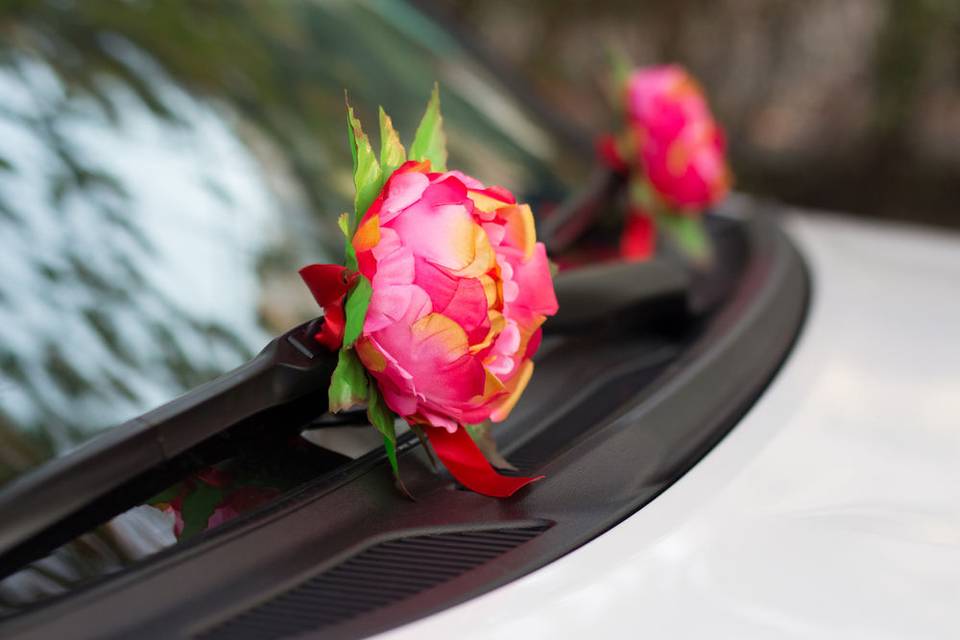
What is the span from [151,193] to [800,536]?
605mm

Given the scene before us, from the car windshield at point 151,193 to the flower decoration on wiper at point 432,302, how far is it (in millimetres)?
173

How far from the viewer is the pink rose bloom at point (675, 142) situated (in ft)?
4.68

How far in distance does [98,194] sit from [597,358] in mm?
470

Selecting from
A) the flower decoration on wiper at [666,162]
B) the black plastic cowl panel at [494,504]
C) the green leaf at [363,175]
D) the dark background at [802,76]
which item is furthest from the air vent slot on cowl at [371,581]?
the dark background at [802,76]

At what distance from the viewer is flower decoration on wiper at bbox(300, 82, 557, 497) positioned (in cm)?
68

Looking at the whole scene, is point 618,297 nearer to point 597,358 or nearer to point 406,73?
point 597,358

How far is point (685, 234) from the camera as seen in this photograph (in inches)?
56.3

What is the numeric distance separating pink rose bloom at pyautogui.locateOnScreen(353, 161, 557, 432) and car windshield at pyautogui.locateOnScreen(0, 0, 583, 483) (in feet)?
0.63

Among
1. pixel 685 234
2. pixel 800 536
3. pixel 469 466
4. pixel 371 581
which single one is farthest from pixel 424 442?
pixel 685 234

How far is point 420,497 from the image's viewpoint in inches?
28.6

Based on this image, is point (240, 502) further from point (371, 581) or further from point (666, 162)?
point (666, 162)

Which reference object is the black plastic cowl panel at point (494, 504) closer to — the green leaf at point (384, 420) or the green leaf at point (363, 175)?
the green leaf at point (384, 420)

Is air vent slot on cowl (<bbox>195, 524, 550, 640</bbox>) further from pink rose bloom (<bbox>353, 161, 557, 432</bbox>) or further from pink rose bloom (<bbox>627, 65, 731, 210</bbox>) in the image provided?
pink rose bloom (<bbox>627, 65, 731, 210</bbox>)

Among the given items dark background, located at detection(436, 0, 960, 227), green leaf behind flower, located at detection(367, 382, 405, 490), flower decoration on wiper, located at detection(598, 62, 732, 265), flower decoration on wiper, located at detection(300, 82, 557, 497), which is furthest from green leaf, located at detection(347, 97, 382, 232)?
dark background, located at detection(436, 0, 960, 227)
